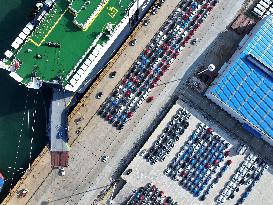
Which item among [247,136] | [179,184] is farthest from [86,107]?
[247,136]

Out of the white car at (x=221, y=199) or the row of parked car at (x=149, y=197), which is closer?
the row of parked car at (x=149, y=197)

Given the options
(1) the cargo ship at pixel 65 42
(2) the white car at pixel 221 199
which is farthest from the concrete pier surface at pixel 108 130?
(2) the white car at pixel 221 199

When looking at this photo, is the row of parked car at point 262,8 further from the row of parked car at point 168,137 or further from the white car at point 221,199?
the white car at point 221,199

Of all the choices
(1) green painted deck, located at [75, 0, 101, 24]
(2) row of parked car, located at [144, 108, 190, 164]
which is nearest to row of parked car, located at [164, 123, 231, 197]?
(2) row of parked car, located at [144, 108, 190, 164]

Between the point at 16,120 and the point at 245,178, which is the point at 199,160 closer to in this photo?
the point at 245,178

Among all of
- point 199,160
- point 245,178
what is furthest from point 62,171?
point 245,178

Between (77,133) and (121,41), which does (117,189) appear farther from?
(121,41)

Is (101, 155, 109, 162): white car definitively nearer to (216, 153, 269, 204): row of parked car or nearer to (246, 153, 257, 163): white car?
(216, 153, 269, 204): row of parked car
